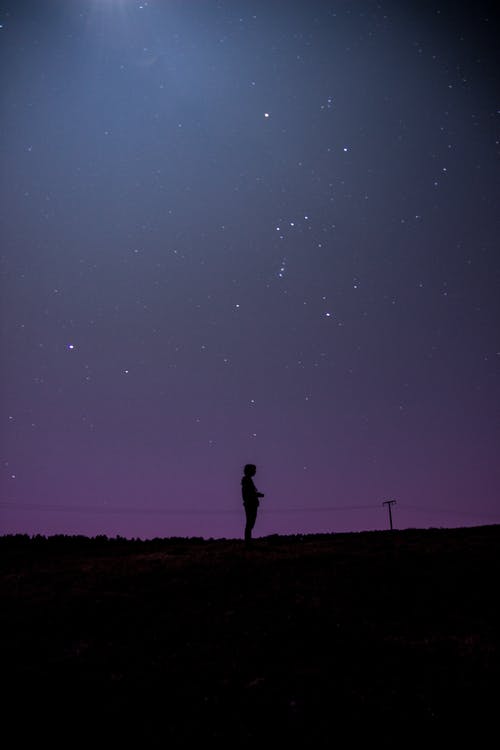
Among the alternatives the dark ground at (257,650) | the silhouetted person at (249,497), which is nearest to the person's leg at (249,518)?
the silhouetted person at (249,497)

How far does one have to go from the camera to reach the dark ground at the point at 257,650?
20.8 feet

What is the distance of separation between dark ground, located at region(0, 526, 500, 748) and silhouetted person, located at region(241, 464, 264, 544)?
228cm

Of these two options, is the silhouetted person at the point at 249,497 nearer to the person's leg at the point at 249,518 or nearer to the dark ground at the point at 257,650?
the person's leg at the point at 249,518

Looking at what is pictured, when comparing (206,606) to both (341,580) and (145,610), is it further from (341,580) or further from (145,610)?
(341,580)

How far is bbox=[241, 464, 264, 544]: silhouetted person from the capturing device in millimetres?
16984

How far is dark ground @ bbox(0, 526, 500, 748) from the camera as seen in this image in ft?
20.8

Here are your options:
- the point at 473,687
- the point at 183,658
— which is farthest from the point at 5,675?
Result: the point at 473,687

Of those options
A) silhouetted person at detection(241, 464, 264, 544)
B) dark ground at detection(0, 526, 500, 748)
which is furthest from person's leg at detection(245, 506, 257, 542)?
dark ground at detection(0, 526, 500, 748)

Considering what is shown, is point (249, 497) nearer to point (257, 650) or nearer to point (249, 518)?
point (249, 518)

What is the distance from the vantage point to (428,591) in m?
11.1

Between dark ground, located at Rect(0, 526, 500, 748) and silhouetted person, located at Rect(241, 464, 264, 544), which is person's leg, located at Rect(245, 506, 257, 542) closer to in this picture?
silhouetted person, located at Rect(241, 464, 264, 544)

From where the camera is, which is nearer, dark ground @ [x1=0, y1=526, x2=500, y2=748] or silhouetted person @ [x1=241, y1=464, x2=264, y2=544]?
dark ground @ [x1=0, y1=526, x2=500, y2=748]

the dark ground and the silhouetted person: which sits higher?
the silhouetted person

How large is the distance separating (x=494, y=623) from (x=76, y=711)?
719cm
